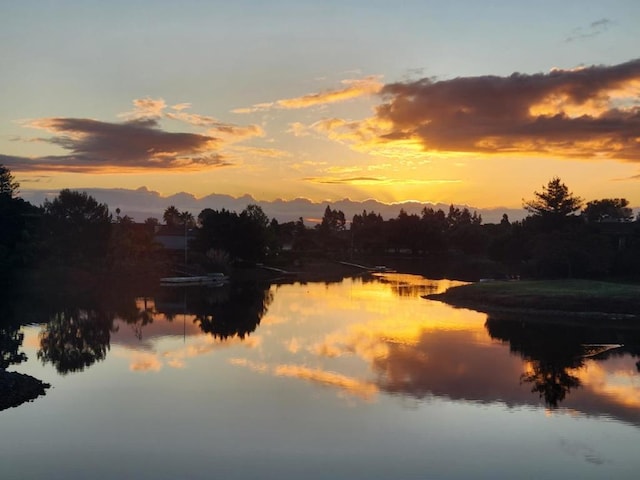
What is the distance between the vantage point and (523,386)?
23781 mm

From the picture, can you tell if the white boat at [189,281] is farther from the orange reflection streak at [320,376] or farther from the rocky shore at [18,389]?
Answer: the rocky shore at [18,389]

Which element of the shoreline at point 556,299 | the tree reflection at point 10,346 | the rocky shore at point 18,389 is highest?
the shoreline at point 556,299

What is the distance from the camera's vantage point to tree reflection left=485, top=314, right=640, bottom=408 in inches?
958

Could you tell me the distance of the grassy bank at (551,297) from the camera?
43.6 meters

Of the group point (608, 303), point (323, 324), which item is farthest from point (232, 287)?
point (608, 303)

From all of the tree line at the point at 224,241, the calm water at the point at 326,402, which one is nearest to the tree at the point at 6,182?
the tree line at the point at 224,241

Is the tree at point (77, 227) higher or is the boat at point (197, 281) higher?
the tree at point (77, 227)

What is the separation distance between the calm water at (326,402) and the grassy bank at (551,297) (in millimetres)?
5989

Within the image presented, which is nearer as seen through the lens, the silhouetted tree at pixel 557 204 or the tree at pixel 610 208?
the silhouetted tree at pixel 557 204

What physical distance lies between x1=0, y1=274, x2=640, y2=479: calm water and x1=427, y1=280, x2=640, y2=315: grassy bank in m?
5.99

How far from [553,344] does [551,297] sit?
537 inches

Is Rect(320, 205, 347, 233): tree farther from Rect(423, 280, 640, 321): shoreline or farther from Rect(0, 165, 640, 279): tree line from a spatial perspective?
Rect(423, 280, 640, 321): shoreline

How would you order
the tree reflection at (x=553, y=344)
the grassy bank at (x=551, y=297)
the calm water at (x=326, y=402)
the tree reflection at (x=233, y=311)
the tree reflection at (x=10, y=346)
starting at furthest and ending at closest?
the grassy bank at (x=551, y=297), the tree reflection at (x=233, y=311), the tree reflection at (x=10, y=346), the tree reflection at (x=553, y=344), the calm water at (x=326, y=402)

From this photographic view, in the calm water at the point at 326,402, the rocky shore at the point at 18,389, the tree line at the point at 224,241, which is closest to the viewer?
the calm water at the point at 326,402
